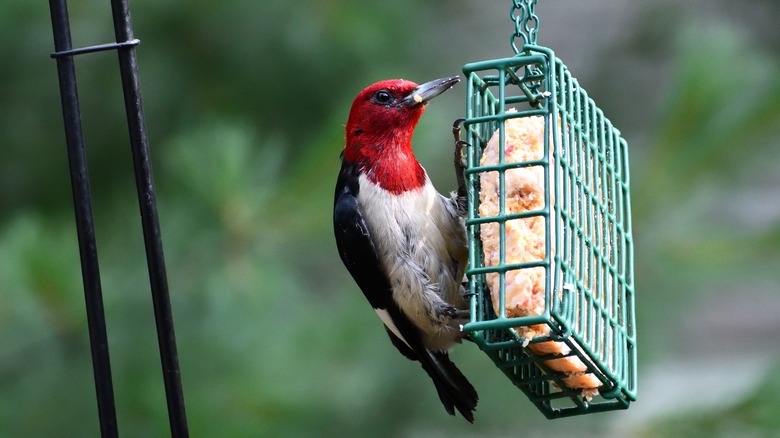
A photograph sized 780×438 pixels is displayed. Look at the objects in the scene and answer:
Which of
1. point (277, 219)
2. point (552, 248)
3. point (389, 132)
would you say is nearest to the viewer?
point (552, 248)

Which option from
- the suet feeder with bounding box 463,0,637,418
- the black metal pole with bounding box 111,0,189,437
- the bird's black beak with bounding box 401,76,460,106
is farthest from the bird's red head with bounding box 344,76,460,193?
the black metal pole with bounding box 111,0,189,437

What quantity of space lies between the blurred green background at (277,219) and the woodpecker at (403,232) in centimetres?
106

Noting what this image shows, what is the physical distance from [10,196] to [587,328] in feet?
14.7

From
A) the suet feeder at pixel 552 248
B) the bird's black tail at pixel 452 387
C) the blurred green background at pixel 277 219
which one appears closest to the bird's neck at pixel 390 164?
the suet feeder at pixel 552 248

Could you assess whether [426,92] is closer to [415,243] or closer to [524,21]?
[415,243]

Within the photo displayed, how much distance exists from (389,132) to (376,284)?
497 millimetres

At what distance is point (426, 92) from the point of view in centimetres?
414

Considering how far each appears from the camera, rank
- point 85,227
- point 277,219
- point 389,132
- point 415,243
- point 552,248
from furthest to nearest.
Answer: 1. point 277,219
2. point 389,132
3. point 415,243
4. point 552,248
5. point 85,227

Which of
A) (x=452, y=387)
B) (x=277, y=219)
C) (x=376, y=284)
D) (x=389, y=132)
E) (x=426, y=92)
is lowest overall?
(x=452, y=387)

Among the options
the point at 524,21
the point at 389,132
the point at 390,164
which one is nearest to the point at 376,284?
the point at 390,164

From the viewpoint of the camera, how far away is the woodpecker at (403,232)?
4.08 metres

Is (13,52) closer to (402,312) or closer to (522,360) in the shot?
(402,312)

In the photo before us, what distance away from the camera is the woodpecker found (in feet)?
13.4

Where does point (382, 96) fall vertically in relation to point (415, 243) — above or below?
above
